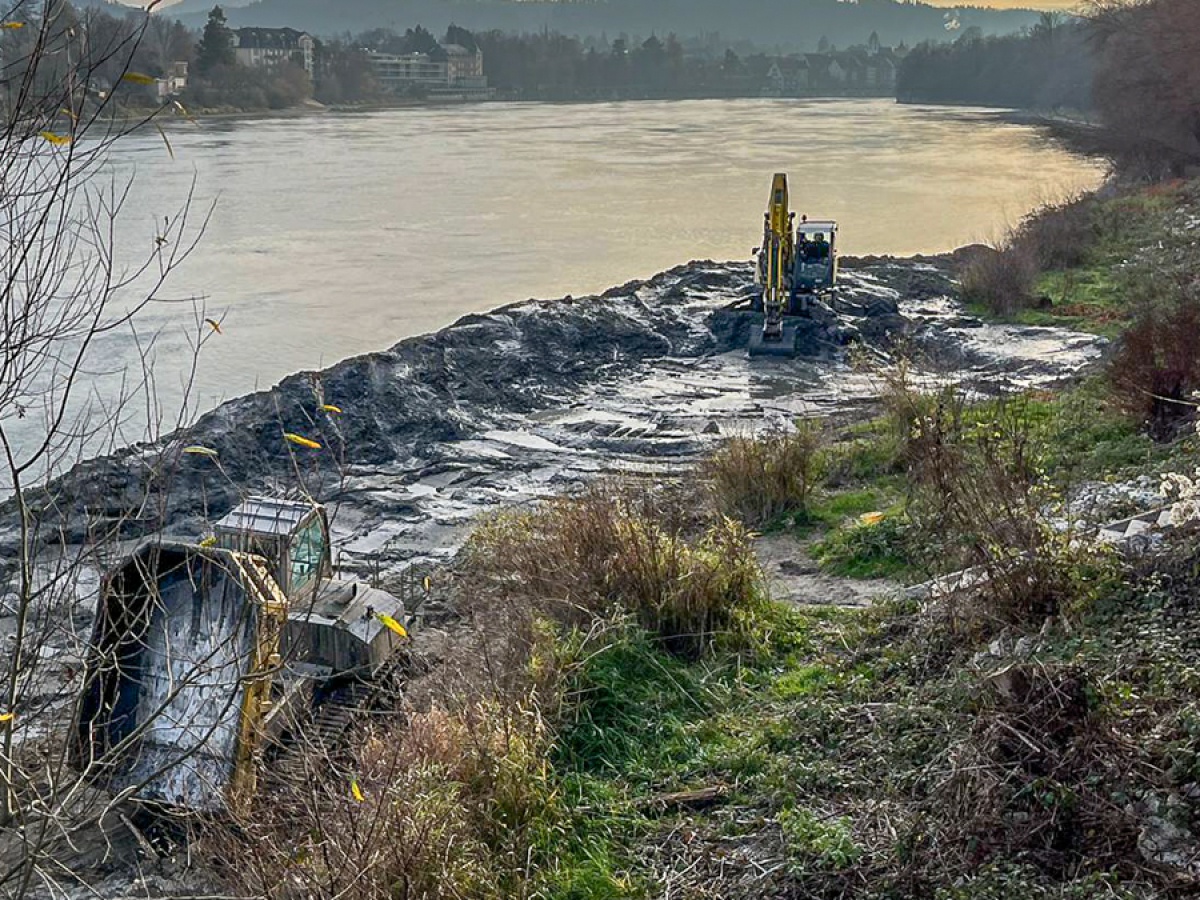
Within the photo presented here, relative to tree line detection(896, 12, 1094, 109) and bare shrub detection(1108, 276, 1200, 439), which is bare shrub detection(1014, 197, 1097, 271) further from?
tree line detection(896, 12, 1094, 109)

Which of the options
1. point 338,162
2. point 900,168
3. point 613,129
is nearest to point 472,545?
point 338,162

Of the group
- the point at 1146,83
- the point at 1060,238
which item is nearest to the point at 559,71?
the point at 1146,83

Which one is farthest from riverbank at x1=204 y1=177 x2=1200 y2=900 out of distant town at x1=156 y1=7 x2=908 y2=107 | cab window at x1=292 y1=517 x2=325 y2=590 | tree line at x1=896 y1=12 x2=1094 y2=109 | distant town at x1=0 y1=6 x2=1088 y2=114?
tree line at x1=896 y1=12 x2=1094 y2=109

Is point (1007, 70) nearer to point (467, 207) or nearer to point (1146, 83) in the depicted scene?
point (1146, 83)

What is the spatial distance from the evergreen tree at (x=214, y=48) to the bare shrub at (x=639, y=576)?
58961 millimetres

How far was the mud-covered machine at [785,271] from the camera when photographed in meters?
23.0

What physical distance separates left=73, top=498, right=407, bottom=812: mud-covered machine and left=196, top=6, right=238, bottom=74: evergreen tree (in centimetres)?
5917

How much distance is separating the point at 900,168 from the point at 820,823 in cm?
4722

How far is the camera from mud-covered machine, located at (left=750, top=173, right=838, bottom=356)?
75.4 ft

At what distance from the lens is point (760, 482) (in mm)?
12664

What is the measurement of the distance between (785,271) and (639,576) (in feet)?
52.3

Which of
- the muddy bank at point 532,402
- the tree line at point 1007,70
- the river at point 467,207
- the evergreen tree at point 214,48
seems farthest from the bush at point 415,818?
the tree line at point 1007,70

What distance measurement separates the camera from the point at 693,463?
1672 cm

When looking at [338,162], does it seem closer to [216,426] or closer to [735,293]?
[735,293]
